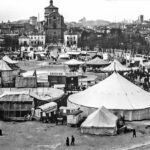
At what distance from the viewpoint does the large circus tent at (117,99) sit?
26234mm

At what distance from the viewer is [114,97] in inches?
1080

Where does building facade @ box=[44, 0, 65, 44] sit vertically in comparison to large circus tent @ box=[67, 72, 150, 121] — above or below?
above

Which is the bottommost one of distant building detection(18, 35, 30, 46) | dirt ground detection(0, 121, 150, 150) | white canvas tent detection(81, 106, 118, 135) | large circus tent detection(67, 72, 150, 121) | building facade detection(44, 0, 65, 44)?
dirt ground detection(0, 121, 150, 150)

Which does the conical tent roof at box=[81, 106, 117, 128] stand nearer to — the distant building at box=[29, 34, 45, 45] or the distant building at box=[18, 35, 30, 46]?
the distant building at box=[18, 35, 30, 46]

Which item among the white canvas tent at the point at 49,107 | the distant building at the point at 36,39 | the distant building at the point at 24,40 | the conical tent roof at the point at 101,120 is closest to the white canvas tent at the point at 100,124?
the conical tent roof at the point at 101,120

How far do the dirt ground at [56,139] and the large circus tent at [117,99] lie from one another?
227cm

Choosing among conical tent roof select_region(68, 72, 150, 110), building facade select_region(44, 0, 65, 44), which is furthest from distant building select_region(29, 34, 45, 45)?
conical tent roof select_region(68, 72, 150, 110)

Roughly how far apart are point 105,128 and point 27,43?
91669mm

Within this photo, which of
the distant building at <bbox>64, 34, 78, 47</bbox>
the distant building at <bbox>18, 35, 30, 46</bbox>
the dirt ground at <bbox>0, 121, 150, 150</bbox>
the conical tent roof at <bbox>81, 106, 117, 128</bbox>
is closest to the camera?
the dirt ground at <bbox>0, 121, 150, 150</bbox>

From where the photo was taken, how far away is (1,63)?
4562cm

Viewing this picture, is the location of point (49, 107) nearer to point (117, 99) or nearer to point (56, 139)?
point (117, 99)

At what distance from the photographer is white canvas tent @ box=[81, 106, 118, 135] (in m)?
22.8

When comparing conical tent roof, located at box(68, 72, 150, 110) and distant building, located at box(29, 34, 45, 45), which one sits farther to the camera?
distant building, located at box(29, 34, 45, 45)

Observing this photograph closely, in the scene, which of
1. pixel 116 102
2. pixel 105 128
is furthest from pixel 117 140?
pixel 116 102
